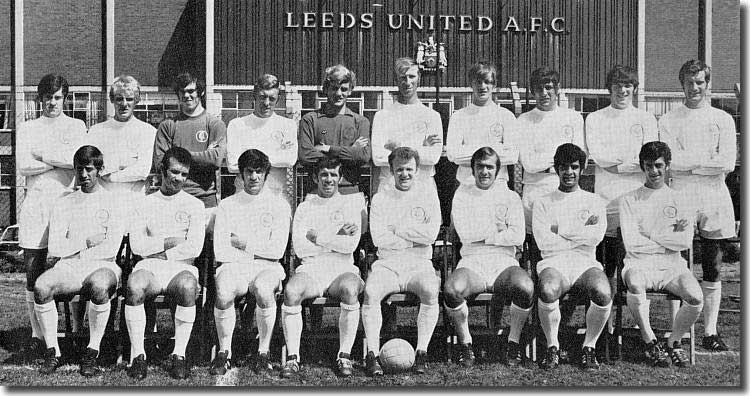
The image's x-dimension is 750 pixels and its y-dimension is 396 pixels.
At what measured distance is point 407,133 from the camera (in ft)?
17.3

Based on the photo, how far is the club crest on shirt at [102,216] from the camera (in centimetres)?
502

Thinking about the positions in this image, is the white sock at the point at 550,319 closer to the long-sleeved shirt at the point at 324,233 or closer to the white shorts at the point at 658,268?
the white shorts at the point at 658,268

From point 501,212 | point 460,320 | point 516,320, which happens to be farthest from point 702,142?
point 460,320

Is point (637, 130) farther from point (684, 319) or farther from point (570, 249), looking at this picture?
point (684, 319)

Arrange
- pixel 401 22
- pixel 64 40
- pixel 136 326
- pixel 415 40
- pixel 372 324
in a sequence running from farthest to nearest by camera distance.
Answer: pixel 415 40 → pixel 401 22 → pixel 64 40 → pixel 372 324 → pixel 136 326

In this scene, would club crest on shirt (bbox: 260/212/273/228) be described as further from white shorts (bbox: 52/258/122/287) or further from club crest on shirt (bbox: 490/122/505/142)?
club crest on shirt (bbox: 490/122/505/142)

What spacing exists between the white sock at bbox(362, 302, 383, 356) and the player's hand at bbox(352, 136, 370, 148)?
3.60 feet

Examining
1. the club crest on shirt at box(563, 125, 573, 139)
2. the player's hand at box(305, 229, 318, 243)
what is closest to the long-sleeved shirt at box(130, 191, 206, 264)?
the player's hand at box(305, 229, 318, 243)

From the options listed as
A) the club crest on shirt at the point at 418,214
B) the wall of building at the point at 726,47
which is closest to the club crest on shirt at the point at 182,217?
the club crest on shirt at the point at 418,214

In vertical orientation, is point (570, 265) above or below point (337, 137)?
below

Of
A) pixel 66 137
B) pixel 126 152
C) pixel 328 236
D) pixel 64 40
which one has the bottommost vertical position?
pixel 328 236

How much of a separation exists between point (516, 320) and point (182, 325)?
2157 mm

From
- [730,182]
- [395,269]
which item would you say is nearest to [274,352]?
[395,269]

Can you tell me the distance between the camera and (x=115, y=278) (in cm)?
489
